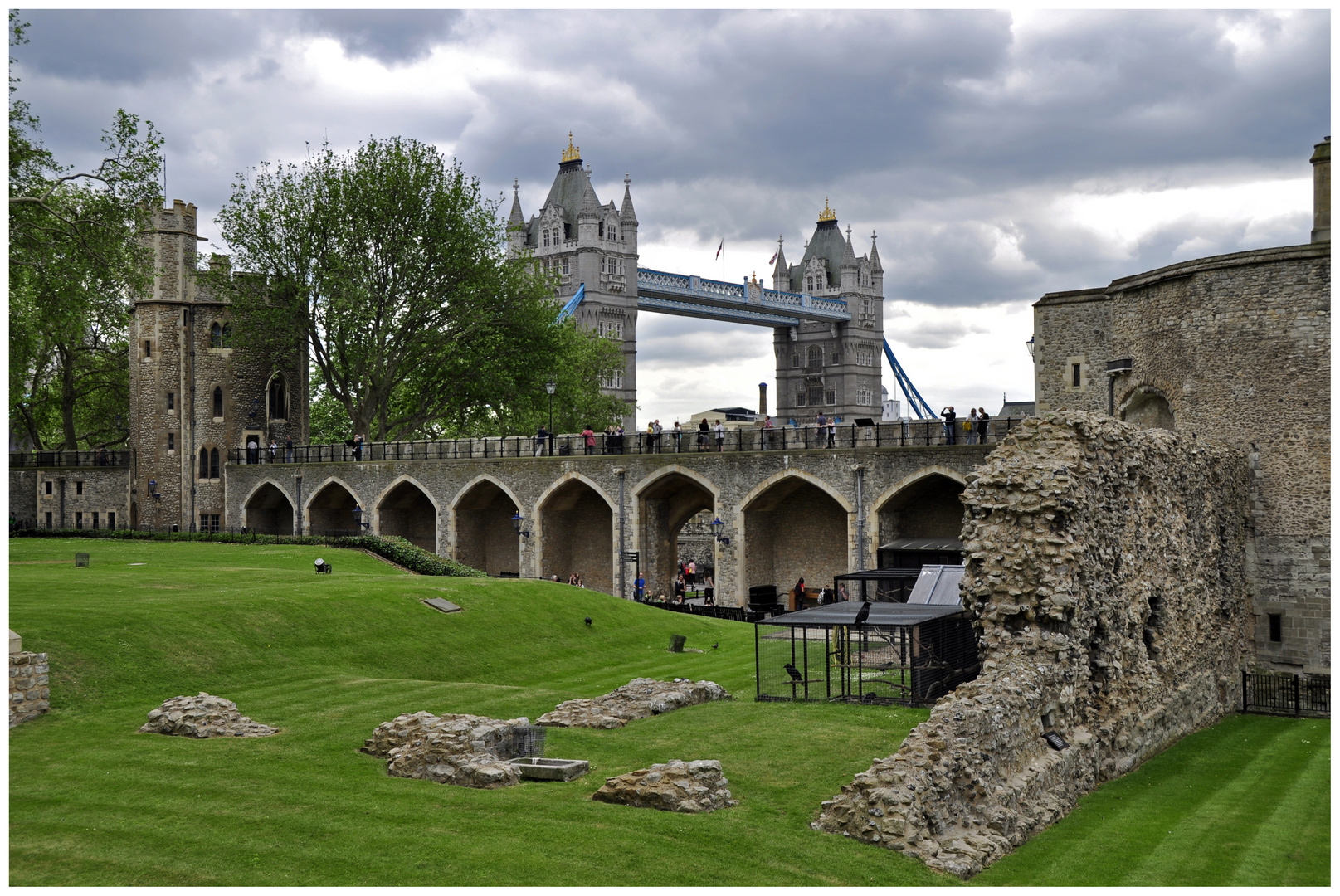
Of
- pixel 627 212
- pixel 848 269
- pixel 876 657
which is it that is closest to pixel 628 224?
pixel 627 212

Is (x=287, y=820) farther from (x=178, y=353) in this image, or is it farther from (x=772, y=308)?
(x=772, y=308)

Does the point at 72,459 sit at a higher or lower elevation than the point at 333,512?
higher

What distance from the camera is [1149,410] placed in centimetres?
2809

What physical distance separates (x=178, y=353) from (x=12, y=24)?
2550 cm

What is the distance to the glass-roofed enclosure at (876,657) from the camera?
15.8 metres

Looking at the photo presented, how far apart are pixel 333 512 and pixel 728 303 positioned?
3123 inches

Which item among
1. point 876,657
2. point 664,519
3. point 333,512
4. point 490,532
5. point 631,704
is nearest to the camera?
point 631,704

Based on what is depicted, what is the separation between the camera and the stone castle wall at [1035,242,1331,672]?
81.3 feet

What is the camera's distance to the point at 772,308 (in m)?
132

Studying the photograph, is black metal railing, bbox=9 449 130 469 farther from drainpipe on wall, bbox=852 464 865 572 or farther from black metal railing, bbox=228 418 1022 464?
drainpipe on wall, bbox=852 464 865 572

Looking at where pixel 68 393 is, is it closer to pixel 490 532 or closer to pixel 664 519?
pixel 490 532

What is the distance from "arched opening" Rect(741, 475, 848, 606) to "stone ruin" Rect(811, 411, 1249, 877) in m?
16.8

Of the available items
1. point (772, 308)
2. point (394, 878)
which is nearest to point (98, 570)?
point (394, 878)

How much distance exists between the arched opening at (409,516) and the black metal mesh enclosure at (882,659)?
30.0m
